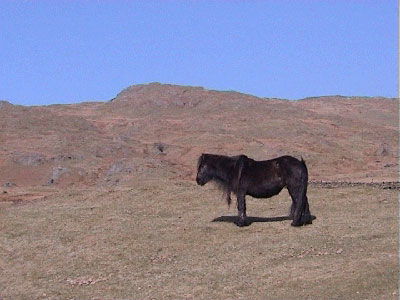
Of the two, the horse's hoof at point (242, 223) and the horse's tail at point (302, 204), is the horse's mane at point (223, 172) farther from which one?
the horse's tail at point (302, 204)

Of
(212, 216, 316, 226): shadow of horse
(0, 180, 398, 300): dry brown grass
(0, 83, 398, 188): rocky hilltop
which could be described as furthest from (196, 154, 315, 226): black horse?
(0, 83, 398, 188): rocky hilltop

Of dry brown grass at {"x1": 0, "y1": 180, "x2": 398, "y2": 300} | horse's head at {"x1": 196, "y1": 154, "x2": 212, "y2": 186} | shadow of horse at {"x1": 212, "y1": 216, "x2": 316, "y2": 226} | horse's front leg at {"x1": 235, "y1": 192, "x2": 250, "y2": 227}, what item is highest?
horse's head at {"x1": 196, "y1": 154, "x2": 212, "y2": 186}

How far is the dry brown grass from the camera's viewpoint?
46.7 ft

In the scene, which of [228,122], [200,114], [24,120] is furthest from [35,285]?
[200,114]

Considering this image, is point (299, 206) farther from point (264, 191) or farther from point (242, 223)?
point (242, 223)

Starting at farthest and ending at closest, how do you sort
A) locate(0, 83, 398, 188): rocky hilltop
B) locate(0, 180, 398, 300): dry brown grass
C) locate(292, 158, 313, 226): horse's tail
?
locate(0, 83, 398, 188): rocky hilltop, locate(292, 158, 313, 226): horse's tail, locate(0, 180, 398, 300): dry brown grass

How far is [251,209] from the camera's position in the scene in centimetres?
2195

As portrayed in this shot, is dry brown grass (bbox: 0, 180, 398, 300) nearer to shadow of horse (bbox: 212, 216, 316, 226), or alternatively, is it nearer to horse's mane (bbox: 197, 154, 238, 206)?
shadow of horse (bbox: 212, 216, 316, 226)

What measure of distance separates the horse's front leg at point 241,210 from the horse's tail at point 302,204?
1488 mm

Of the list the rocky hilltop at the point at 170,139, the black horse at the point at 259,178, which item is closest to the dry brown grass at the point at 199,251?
the black horse at the point at 259,178

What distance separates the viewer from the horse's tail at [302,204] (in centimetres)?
1802

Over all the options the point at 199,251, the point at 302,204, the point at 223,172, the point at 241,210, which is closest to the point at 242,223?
the point at 241,210

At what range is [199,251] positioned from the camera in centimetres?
1738

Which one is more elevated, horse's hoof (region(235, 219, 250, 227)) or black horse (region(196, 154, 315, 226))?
black horse (region(196, 154, 315, 226))
